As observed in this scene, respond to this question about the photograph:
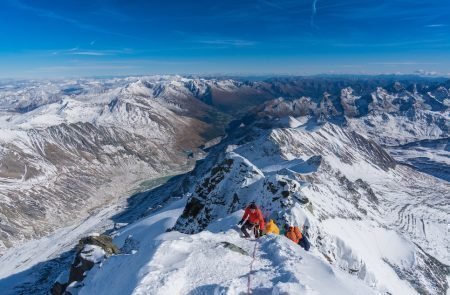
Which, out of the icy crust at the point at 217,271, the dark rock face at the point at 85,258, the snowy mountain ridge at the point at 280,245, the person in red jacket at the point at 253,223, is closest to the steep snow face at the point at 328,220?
the snowy mountain ridge at the point at 280,245

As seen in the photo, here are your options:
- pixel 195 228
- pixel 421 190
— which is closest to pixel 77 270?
pixel 195 228

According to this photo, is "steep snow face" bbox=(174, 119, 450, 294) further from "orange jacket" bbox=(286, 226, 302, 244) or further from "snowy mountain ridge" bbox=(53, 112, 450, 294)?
"orange jacket" bbox=(286, 226, 302, 244)

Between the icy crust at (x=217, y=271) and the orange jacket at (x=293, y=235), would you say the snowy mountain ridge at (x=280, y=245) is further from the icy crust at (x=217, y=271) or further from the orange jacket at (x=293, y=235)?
the orange jacket at (x=293, y=235)

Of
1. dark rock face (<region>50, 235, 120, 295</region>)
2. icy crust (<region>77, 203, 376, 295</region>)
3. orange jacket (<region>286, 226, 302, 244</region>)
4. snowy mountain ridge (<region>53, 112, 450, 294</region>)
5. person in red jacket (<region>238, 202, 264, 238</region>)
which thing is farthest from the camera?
dark rock face (<region>50, 235, 120, 295</region>)

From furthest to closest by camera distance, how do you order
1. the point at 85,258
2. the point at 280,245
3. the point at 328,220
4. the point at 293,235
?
the point at 328,220 → the point at 85,258 → the point at 293,235 → the point at 280,245

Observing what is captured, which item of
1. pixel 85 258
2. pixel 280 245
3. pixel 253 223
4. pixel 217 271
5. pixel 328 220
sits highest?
pixel 217 271

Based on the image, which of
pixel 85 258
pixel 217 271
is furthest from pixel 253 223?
pixel 85 258

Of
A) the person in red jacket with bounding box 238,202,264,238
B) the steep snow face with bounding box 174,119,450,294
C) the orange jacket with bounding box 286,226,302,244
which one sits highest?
the person in red jacket with bounding box 238,202,264,238

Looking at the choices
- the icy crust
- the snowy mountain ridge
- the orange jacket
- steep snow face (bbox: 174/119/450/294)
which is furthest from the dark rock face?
the orange jacket

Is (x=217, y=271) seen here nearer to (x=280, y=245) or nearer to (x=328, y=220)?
(x=280, y=245)

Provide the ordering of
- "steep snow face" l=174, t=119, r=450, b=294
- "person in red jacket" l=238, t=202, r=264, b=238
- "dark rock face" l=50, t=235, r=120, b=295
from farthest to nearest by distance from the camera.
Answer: "steep snow face" l=174, t=119, r=450, b=294 < "dark rock face" l=50, t=235, r=120, b=295 < "person in red jacket" l=238, t=202, r=264, b=238
